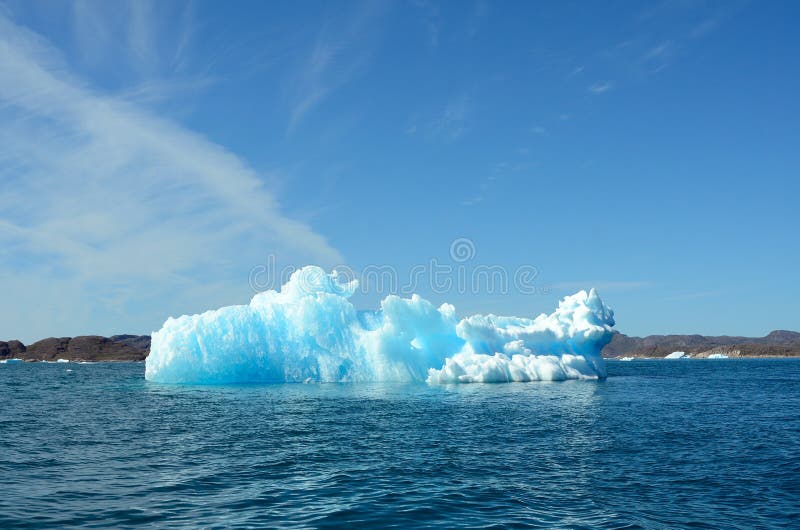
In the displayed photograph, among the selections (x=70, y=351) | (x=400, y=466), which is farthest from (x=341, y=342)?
(x=70, y=351)

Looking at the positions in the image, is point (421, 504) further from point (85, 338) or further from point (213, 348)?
point (85, 338)

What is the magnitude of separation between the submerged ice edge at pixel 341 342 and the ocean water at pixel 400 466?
14213mm

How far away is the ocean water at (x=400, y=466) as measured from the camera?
439 inches

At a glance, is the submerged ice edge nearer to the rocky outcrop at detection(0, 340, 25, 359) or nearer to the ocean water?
the ocean water

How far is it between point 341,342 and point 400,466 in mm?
30235

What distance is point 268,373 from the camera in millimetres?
46531

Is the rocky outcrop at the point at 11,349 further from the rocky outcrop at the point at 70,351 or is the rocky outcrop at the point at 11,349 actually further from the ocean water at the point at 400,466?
the ocean water at the point at 400,466

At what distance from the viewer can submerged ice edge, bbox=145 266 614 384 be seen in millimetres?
44344

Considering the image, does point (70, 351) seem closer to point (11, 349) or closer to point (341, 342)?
point (11, 349)

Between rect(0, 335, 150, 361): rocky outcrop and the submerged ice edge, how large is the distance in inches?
5319

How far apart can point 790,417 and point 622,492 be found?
19121mm

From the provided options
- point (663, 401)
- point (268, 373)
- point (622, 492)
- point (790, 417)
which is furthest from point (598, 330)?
point (622, 492)

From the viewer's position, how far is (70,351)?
175750mm

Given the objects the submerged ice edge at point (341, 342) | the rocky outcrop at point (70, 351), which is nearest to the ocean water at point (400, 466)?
the submerged ice edge at point (341, 342)
